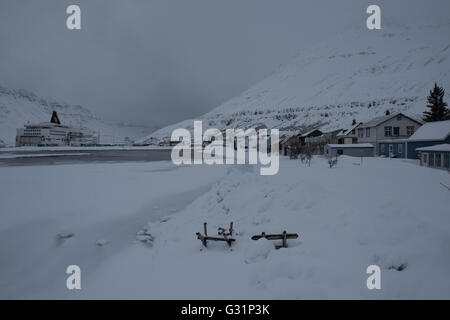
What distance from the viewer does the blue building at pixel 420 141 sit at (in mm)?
23516

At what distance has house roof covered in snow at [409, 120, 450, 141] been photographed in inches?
916

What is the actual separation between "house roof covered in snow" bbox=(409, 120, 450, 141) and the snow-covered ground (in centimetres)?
1419

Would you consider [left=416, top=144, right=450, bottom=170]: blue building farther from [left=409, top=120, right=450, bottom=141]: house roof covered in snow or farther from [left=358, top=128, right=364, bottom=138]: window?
[left=358, top=128, right=364, bottom=138]: window

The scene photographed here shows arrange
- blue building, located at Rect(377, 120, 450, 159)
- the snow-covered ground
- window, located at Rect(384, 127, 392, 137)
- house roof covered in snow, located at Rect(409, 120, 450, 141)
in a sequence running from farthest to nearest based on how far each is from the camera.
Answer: window, located at Rect(384, 127, 392, 137) → blue building, located at Rect(377, 120, 450, 159) → house roof covered in snow, located at Rect(409, 120, 450, 141) → the snow-covered ground

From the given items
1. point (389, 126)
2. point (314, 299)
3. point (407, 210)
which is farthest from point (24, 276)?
point (389, 126)

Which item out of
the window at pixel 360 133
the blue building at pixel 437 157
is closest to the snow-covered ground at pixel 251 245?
the blue building at pixel 437 157

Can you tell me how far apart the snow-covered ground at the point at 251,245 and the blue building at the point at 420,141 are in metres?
14.4

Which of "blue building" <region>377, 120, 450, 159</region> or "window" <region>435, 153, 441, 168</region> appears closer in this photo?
"window" <region>435, 153, 441, 168</region>

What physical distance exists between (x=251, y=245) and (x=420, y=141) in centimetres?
2734

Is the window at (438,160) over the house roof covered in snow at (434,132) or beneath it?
beneath

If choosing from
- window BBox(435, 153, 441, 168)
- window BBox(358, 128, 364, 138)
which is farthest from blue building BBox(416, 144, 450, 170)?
window BBox(358, 128, 364, 138)

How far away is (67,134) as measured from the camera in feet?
591

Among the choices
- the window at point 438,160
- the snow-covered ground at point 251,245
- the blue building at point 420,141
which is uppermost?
the blue building at point 420,141

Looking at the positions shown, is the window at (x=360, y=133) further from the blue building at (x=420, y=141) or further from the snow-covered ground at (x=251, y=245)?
the snow-covered ground at (x=251, y=245)
